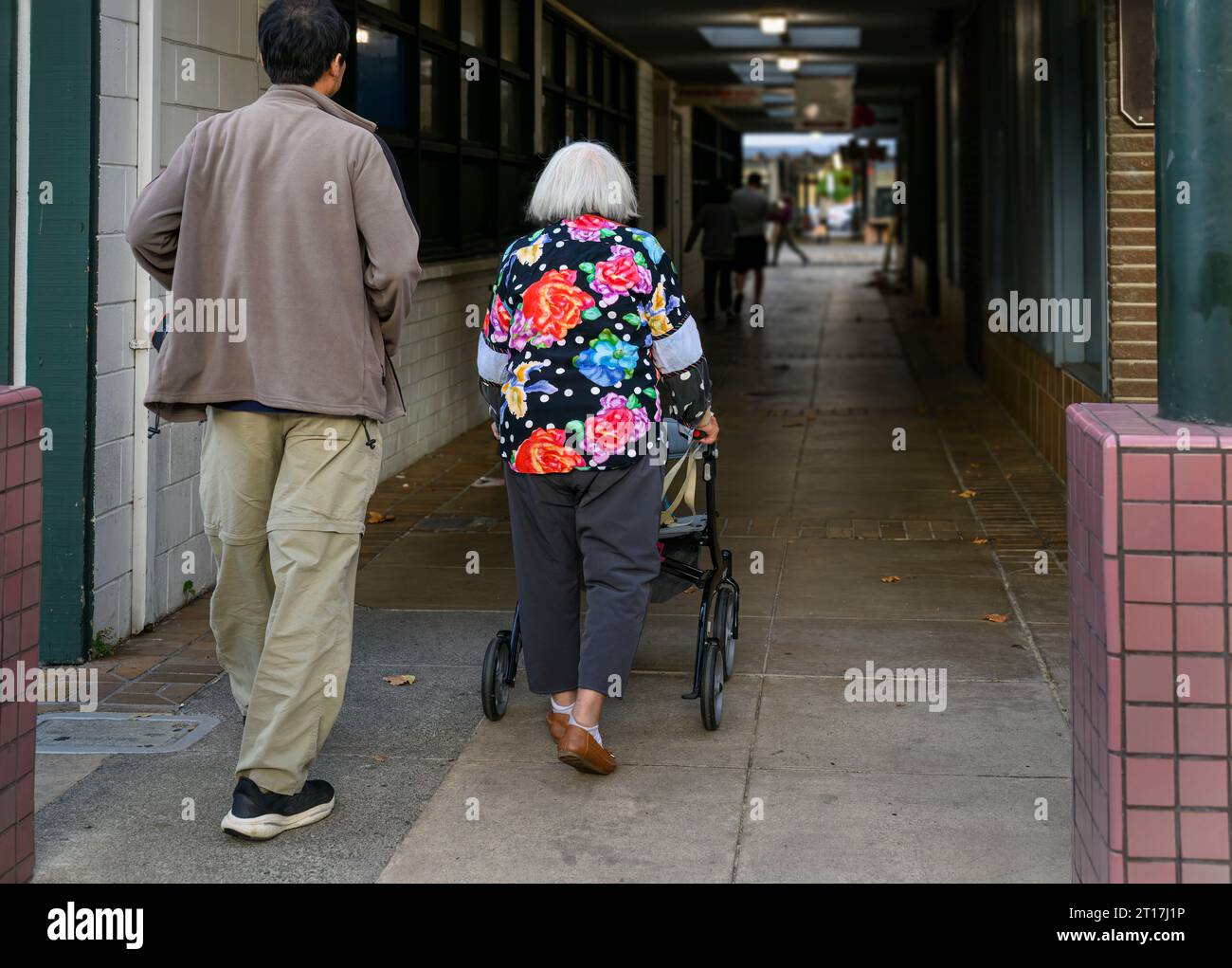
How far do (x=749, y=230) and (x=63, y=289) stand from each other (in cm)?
1868

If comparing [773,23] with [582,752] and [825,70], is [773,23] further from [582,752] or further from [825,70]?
[582,752]

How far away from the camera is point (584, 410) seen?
4574mm

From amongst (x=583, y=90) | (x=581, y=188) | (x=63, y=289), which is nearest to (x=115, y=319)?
(x=63, y=289)

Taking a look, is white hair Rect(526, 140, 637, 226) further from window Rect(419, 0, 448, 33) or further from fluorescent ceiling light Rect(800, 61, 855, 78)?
fluorescent ceiling light Rect(800, 61, 855, 78)

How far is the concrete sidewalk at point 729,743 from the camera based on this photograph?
13.2ft

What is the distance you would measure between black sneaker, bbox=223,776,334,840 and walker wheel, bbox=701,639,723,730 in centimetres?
124

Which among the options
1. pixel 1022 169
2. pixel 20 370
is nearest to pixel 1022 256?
pixel 1022 169

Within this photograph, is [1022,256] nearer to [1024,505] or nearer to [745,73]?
[1024,505]

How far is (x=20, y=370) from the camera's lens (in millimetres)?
5727

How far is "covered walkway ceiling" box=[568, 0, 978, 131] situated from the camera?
16297 millimetres

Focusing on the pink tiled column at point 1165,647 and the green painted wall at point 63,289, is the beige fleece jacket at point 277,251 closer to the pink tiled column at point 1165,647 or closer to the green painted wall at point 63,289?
the green painted wall at point 63,289

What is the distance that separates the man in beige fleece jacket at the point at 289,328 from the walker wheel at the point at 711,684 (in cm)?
115

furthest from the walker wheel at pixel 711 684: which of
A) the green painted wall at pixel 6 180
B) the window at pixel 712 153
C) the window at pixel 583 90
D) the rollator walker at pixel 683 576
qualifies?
the window at pixel 712 153

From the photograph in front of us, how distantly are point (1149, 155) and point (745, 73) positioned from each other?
16.2 meters
